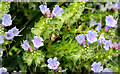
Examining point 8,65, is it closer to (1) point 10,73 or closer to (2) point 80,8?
(1) point 10,73

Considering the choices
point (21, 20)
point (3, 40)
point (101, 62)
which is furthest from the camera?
point (21, 20)

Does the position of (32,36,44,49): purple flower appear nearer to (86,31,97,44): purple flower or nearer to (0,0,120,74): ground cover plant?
(0,0,120,74): ground cover plant

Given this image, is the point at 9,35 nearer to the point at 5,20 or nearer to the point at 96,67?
the point at 5,20

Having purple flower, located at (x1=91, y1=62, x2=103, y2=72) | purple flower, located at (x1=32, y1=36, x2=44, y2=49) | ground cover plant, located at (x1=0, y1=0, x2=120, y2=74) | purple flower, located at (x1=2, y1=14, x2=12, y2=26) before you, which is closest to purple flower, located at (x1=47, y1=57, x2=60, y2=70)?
ground cover plant, located at (x1=0, y1=0, x2=120, y2=74)

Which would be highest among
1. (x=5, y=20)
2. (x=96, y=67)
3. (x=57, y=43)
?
(x=5, y=20)

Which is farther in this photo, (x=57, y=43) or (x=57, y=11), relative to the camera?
(x=57, y=43)

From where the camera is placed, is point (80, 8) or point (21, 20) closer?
point (80, 8)

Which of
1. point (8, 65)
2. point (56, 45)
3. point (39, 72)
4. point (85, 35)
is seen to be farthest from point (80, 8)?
point (8, 65)

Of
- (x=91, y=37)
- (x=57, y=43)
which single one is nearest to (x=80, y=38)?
(x=91, y=37)

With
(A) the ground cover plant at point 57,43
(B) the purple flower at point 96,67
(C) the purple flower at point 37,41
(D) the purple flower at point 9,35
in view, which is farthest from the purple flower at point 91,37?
(D) the purple flower at point 9,35
